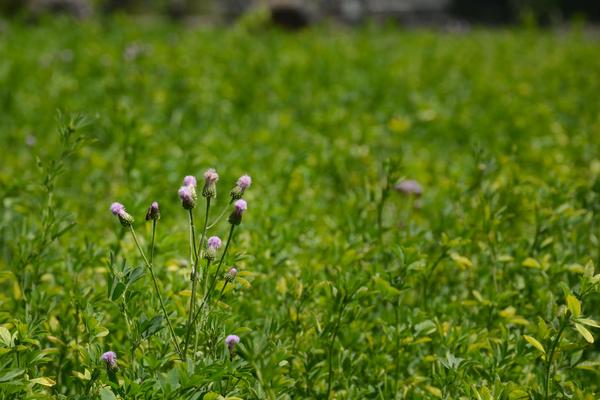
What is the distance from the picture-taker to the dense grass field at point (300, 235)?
1757mm

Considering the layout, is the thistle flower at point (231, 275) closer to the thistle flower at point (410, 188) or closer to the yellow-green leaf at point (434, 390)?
the yellow-green leaf at point (434, 390)

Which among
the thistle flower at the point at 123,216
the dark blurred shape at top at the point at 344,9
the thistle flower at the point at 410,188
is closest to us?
the thistle flower at the point at 123,216

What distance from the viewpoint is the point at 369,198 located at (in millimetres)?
2797

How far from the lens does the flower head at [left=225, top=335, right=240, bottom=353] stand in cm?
168

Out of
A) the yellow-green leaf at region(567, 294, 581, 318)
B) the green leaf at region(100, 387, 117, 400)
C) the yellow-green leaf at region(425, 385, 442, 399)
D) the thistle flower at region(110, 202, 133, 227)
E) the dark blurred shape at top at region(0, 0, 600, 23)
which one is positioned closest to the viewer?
the green leaf at region(100, 387, 117, 400)

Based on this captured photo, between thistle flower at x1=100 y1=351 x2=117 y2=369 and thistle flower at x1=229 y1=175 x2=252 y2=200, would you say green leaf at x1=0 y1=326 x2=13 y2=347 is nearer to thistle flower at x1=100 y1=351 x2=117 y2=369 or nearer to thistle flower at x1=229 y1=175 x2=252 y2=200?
thistle flower at x1=100 y1=351 x2=117 y2=369

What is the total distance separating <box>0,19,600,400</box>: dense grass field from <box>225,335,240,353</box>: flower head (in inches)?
1.3

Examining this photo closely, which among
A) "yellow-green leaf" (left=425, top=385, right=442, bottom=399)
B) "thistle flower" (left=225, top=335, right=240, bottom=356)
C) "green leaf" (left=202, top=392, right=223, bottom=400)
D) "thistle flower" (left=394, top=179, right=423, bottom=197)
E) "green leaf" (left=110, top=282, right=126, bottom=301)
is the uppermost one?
"green leaf" (left=110, top=282, right=126, bottom=301)

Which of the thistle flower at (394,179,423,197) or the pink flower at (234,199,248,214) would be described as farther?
the thistle flower at (394,179,423,197)

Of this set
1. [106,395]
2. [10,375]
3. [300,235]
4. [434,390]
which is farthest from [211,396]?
[300,235]

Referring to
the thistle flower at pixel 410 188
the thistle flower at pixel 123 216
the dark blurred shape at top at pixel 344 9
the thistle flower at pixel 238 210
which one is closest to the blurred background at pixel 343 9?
the dark blurred shape at top at pixel 344 9

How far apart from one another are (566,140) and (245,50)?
10.6 feet

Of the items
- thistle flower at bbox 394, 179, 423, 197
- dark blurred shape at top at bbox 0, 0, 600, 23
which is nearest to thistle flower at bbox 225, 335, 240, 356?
thistle flower at bbox 394, 179, 423, 197

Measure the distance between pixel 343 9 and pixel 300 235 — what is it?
1370 centimetres
